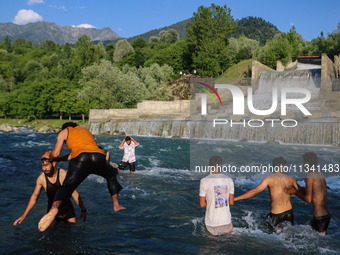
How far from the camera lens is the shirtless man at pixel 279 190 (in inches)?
231

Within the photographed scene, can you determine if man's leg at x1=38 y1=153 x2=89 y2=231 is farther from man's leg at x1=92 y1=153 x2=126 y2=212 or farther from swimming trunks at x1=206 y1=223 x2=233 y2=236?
swimming trunks at x1=206 y1=223 x2=233 y2=236

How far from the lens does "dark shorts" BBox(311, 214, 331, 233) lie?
20.3 feet

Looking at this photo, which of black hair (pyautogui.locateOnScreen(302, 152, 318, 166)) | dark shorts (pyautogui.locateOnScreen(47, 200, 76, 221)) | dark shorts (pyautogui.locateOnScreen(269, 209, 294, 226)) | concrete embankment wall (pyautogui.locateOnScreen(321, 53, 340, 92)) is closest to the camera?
black hair (pyautogui.locateOnScreen(302, 152, 318, 166))

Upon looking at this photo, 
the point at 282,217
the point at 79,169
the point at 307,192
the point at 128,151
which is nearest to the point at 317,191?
the point at 307,192

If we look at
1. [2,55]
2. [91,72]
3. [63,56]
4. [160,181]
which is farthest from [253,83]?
[2,55]

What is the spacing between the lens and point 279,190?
6.02 m

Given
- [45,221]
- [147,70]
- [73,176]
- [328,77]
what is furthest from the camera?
[147,70]

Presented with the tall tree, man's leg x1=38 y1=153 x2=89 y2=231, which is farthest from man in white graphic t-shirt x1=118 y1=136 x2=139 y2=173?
the tall tree

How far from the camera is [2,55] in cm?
12862

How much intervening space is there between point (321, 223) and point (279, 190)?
118 centimetres

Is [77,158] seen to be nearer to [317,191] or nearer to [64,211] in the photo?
[64,211]

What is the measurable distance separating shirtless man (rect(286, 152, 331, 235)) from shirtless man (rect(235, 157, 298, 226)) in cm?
15

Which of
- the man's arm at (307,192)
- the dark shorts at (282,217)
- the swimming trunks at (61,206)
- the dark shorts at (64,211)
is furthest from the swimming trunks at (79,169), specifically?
the man's arm at (307,192)

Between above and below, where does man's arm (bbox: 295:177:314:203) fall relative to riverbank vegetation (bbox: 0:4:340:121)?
below
